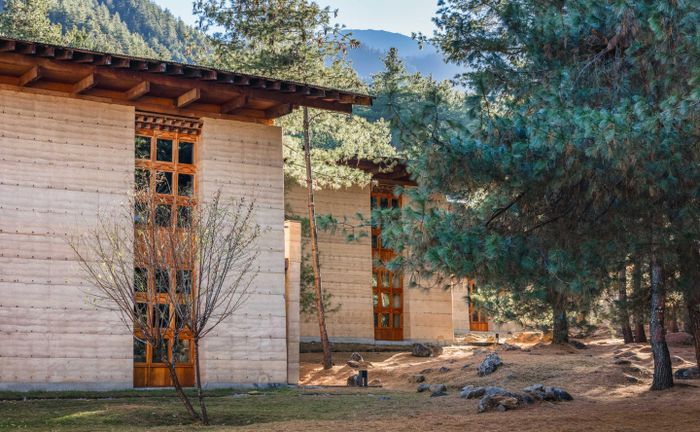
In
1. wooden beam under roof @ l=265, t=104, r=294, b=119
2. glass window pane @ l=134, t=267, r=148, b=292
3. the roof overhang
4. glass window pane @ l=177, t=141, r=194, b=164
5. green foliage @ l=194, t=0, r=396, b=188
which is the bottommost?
glass window pane @ l=134, t=267, r=148, b=292

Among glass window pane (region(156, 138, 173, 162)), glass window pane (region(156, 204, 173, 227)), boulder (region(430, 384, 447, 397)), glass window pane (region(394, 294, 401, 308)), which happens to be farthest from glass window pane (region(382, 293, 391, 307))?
glass window pane (region(156, 204, 173, 227))

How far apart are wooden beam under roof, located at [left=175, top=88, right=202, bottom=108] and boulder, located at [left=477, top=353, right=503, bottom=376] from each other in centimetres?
873

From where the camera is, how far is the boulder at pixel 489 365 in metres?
19.6

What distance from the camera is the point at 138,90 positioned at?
16.3m

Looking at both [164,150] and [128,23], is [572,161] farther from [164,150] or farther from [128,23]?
[128,23]

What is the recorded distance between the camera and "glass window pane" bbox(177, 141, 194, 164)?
17.3 metres

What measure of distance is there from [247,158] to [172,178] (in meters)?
1.60

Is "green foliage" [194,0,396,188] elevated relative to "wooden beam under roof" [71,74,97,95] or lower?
elevated

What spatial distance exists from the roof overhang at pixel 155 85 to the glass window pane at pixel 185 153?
63 centimetres

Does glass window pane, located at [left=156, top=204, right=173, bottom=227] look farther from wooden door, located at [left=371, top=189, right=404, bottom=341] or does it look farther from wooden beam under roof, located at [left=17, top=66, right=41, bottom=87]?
wooden door, located at [left=371, top=189, right=404, bottom=341]

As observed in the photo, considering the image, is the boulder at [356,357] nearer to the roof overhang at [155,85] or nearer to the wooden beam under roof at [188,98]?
the roof overhang at [155,85]

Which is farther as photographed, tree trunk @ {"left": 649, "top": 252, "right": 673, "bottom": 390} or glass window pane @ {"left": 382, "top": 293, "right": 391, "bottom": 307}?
glass window pane @ {"left": 382, "top": 293, "right": 391, "bottom": 307}

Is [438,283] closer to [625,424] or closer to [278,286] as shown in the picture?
[625,424]

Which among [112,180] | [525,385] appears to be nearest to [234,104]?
[112,180]
